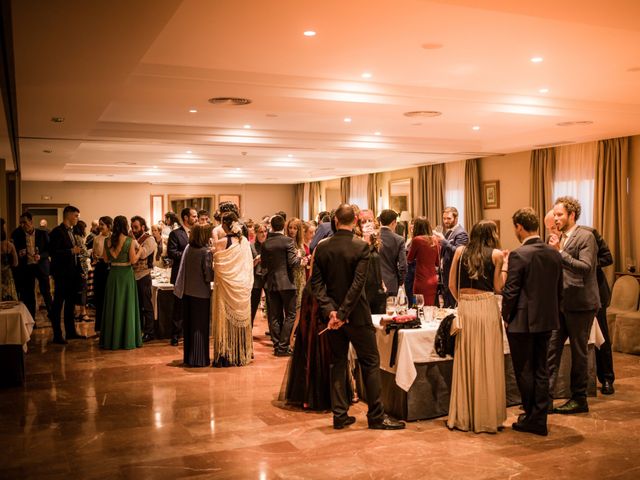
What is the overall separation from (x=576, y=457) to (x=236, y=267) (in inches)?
144

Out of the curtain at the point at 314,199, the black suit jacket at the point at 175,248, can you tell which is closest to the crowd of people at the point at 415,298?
the black suit jacket at the point at 175,248

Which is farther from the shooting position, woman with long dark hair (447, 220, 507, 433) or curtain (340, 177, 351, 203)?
curtain (340, 177, 351, 203)

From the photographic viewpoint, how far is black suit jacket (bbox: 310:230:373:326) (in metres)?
4.43

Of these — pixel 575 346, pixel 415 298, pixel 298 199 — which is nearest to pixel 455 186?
pixel 298 199

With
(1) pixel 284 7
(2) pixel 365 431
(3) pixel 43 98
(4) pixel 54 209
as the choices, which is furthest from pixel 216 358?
(4) pixel 54 209

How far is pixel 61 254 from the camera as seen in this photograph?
817 centimetres

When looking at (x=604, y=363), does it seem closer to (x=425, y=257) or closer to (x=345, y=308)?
(x=425, y=257)

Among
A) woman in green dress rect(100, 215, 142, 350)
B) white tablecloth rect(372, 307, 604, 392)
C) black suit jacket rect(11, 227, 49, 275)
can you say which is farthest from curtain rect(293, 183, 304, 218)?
white tablecloth rect(372, 307, 604, 392)

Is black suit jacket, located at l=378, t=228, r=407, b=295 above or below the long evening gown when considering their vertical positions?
above

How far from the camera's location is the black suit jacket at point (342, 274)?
443 centimetres

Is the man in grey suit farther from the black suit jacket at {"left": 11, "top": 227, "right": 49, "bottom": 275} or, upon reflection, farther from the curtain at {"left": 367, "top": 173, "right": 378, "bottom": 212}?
the curtain at {"left": 367, "top": 173, "right": 378, "bottom": 212}

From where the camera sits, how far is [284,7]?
440 cm

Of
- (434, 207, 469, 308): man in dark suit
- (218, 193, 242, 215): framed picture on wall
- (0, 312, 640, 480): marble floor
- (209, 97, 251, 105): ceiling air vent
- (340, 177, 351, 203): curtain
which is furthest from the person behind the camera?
(218, 193, 242, 215): framed picture on wall

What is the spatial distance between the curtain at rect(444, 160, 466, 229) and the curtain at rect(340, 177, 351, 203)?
460cm
